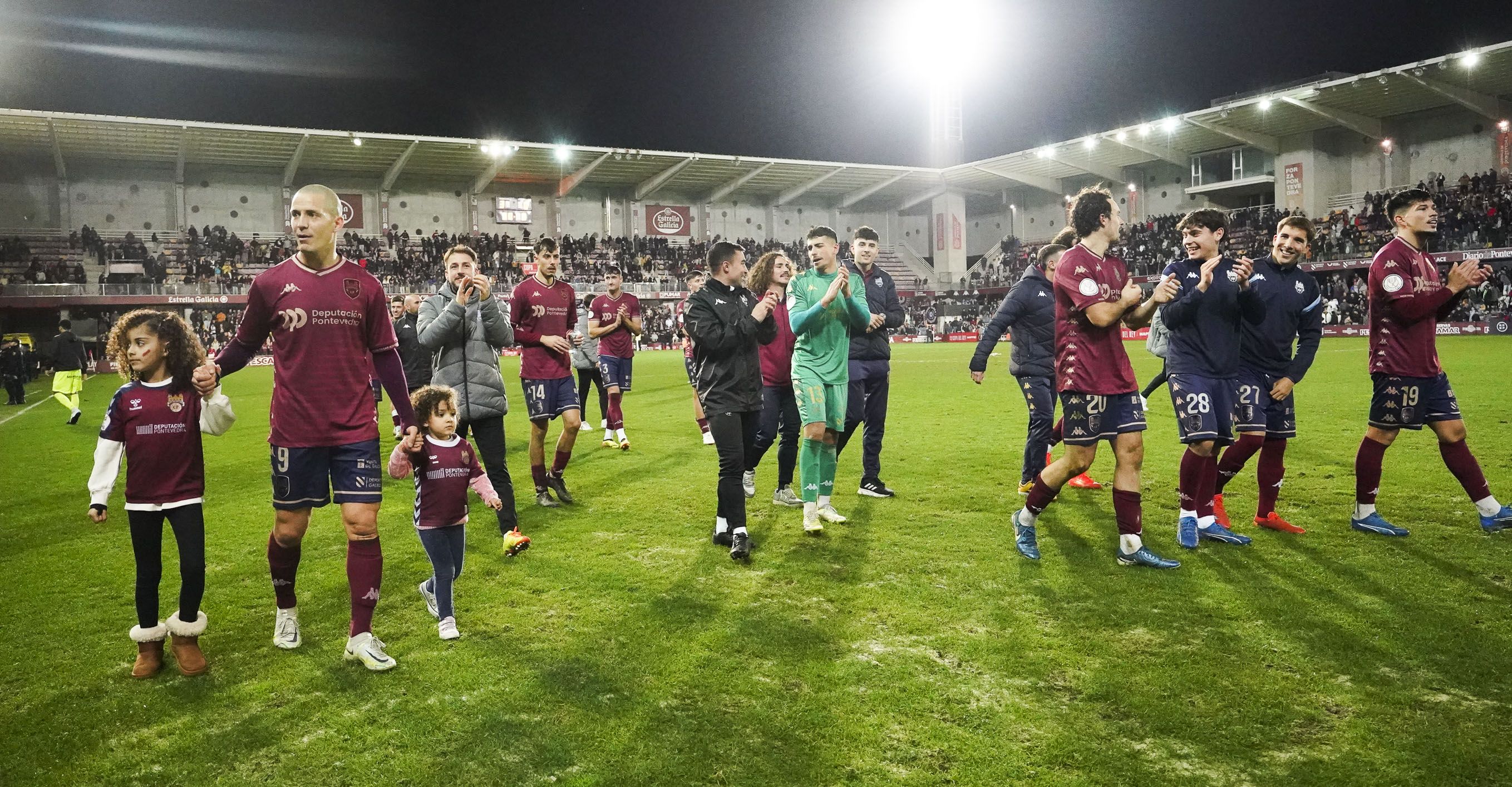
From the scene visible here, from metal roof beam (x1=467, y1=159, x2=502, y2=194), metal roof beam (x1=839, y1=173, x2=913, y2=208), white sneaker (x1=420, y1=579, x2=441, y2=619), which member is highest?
metal roof beam (x1=839, y1=173, x2=913, y2=208)

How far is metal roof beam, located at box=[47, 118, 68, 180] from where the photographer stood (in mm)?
34375

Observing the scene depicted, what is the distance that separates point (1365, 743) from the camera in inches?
118

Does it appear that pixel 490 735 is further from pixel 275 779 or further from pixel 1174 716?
pixel 1174 716

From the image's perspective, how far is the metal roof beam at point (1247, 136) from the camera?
132 ft

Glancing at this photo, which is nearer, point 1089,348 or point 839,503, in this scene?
point 1089,348

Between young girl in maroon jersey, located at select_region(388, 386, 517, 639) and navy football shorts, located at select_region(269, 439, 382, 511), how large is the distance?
1.06 feet

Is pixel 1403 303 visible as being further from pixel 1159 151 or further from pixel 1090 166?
pixel 1090 166

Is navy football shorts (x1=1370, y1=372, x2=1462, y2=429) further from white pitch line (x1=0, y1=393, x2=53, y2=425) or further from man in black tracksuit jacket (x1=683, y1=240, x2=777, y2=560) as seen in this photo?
white pitch line (x1=0, y1=393, x2=53, y2=425)

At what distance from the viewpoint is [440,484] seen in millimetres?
4426

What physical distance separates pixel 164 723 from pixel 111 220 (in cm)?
4742

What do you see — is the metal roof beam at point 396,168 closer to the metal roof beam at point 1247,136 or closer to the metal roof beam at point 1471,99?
the metal roof beam at point 1247,136

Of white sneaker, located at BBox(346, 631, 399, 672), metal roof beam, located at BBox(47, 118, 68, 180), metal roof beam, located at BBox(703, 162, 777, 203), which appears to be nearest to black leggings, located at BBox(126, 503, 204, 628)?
white sneaker, located at BBox(346, 631, 399, 672)

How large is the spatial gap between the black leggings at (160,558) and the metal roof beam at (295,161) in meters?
39.4

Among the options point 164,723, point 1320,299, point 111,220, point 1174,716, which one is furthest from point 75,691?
point 111,220
